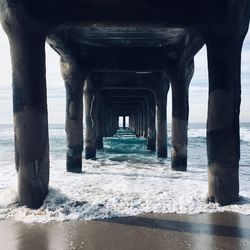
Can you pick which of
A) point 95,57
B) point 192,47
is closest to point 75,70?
point 95,57

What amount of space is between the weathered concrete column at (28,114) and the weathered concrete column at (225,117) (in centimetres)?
296

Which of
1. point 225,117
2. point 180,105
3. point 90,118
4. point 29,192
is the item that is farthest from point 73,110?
point 225,117

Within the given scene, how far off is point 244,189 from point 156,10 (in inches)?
170

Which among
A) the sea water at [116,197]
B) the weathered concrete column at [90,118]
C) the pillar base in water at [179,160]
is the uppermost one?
the weathered concrete column at [90,118]

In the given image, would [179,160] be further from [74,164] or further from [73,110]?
[73,110]

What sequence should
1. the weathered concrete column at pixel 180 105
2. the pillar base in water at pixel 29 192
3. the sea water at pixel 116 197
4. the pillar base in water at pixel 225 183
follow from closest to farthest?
the sea water at pixel 116 197
the pillar base in water at pixel 29 192
the pillar base in water at pixel 225 183
the weathered concrete column at pixel 180 105

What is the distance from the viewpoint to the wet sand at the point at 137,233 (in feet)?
13.5

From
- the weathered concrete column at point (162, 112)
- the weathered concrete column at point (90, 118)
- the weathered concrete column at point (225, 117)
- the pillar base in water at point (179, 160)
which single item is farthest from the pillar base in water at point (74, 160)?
the weathered concrete column at point (225, 117)

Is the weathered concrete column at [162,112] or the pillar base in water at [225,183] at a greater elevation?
the weathered concrete column at [162,112]

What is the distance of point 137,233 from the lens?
15.0 ft

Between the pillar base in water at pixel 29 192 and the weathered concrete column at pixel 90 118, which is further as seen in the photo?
the weathered concrete column at pixel 90 118

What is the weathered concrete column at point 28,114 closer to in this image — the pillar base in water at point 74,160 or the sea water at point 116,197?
the sea water at point 116,197

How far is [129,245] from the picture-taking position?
4.11 metres

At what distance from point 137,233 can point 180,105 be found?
21.1 feet
